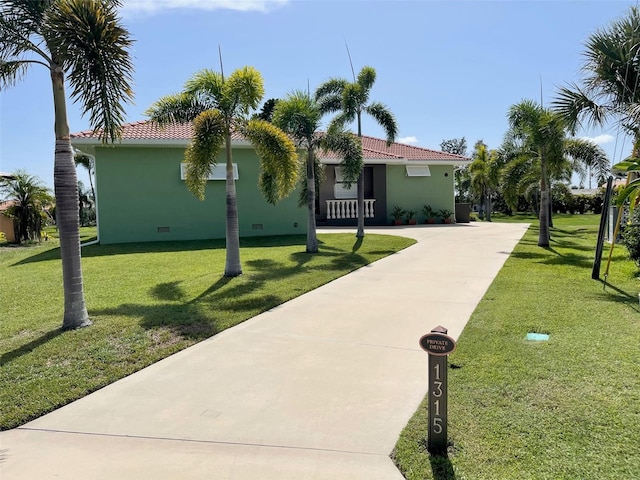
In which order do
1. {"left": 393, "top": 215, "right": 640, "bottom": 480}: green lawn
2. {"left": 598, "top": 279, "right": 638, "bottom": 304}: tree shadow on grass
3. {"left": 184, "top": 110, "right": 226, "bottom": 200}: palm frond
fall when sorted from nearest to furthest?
1. {"left": 393, "top": 215, "right": 640, "bottom": 480}: green lawn
2. {"left": 598, "top": 279, "right": 638, "bottom": 304}: tree shadow on grass
3. {"left": 184, "top": 110, "right": 226, "bottom": 200}: palm frond

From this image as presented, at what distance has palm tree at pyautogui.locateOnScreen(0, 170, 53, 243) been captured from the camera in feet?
64.4

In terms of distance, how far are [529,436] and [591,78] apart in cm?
869

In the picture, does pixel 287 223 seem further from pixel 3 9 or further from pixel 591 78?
pixel 3 9

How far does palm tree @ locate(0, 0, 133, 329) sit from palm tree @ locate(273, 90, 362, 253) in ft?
22.9

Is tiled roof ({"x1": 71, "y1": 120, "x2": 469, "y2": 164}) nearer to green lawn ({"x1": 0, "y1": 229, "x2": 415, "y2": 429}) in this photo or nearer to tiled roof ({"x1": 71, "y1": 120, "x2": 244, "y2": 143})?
tiled roof ({"x1": 71, "y1": 120, "x2": 244, "y2": 143})

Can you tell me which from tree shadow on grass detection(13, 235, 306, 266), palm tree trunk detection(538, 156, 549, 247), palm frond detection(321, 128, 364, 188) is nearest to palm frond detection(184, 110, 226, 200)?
palm frond detection(321, 128, 364, 188)

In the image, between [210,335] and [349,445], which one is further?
[210,335]

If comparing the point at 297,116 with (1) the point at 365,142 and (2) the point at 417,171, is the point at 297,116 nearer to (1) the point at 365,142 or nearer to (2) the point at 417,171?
(2) the point at 417,171

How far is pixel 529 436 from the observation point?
3.31 metres

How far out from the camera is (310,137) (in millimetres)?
13453

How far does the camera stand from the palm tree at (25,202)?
19.6 meters

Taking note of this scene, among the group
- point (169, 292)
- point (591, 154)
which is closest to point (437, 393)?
point (169, 292)

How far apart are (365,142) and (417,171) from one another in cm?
451

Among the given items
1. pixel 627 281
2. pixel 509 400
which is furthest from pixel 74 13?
pixel 627 281
